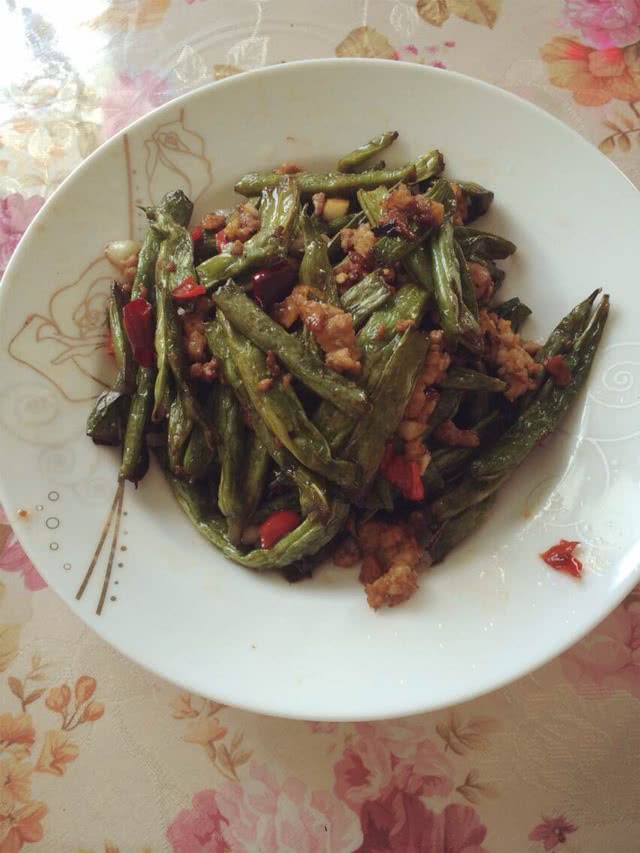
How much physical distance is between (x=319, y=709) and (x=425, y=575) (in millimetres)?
623

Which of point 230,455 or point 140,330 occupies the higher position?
point 140,330

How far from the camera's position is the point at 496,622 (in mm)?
2258

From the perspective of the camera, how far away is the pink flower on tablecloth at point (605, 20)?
3.46m

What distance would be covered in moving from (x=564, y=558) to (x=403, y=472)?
2.11 ft

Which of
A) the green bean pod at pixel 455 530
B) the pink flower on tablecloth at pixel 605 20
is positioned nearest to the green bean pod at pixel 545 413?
the green bean pod at pixel 455 530

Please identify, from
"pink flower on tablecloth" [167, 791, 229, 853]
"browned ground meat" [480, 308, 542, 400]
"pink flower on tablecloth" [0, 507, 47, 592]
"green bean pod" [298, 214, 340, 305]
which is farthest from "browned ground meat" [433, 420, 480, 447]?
"pink flower on tablecloth" [0, 507, 47, 592]

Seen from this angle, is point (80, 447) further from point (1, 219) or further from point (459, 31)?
point (459, 31)

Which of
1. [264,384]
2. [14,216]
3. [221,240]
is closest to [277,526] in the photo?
[264,384]

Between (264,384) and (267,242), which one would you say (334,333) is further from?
(267,242)

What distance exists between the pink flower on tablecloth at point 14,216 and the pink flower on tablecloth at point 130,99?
54 cm

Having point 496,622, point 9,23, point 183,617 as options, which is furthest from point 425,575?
point 9,23

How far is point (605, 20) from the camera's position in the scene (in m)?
3.50

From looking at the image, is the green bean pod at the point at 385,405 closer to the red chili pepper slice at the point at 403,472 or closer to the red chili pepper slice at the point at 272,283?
the red chili pepper slice at the point at 403,472

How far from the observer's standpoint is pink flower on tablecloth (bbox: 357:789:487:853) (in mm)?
2500
